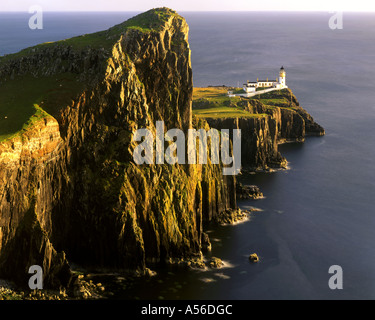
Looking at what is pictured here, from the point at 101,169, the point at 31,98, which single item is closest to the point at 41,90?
the point at 31,98

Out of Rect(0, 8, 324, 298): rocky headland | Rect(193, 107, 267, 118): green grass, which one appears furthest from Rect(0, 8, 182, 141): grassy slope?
Rect(193, 107, 267, 118): green grass

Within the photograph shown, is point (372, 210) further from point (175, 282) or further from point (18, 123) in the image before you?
point (18, 123)

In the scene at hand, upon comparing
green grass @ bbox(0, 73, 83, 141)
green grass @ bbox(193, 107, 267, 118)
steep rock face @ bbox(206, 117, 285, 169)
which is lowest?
steep rock face @ bbox(206, 117, 285, 169)

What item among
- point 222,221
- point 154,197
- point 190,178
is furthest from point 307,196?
point 154,197

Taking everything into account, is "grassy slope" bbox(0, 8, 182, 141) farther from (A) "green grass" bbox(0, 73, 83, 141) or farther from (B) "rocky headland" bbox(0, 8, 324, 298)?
(B) "rocky headland" bbox(0, 8, 324, 298)

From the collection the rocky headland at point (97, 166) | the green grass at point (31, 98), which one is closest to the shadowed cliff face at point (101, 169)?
the rocky headland at point (97, 166)

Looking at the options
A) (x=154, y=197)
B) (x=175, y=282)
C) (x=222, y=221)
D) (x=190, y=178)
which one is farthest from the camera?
(x=222, y=221)

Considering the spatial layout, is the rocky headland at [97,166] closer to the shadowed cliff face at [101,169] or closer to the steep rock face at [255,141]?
the shadowed cliff face at [101,169]
